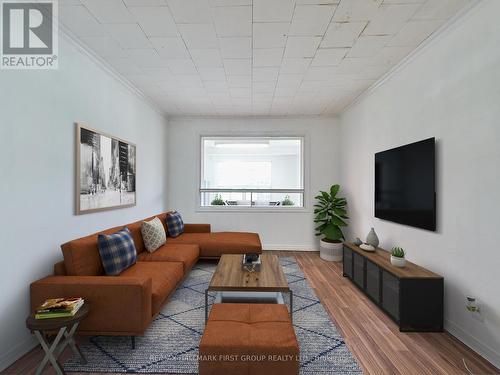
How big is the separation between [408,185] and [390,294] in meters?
1.21

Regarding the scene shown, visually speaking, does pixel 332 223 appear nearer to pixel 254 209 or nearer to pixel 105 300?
pixel 254 209

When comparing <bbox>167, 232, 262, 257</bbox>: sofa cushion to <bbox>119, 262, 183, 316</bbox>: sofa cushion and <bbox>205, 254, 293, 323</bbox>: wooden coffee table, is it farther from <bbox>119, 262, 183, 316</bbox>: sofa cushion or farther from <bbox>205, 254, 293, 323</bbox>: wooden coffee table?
<bbox>119, 262, 183, 316</bbox>: sofa cushion

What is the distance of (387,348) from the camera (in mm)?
1996

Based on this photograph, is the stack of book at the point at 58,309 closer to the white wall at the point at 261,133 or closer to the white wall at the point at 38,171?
the white wall at the point at 38,171

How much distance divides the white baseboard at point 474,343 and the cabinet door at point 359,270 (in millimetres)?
882

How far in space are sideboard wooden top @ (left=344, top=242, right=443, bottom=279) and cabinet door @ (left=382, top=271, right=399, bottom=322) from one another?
0.23 feet

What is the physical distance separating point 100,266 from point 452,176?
340 centimetres

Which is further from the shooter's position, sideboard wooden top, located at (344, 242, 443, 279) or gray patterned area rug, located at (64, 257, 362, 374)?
sideboard wooden top, located at (344, 242, 443, 279)

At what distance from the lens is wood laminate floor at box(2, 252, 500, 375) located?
5.78 ft

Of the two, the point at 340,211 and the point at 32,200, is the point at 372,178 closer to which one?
the point at 340,211

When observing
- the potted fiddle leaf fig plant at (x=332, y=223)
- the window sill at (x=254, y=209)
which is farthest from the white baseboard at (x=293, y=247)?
the window sill at (x=254, y=209)

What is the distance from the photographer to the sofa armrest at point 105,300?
1853 mm

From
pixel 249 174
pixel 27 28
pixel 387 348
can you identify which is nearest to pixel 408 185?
pixel 387 348

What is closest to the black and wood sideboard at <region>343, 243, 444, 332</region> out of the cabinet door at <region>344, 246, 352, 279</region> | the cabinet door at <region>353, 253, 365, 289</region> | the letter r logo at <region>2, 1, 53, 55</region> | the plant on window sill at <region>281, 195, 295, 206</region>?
the cabinet door at <region>353, 253, 365, 289</region>
